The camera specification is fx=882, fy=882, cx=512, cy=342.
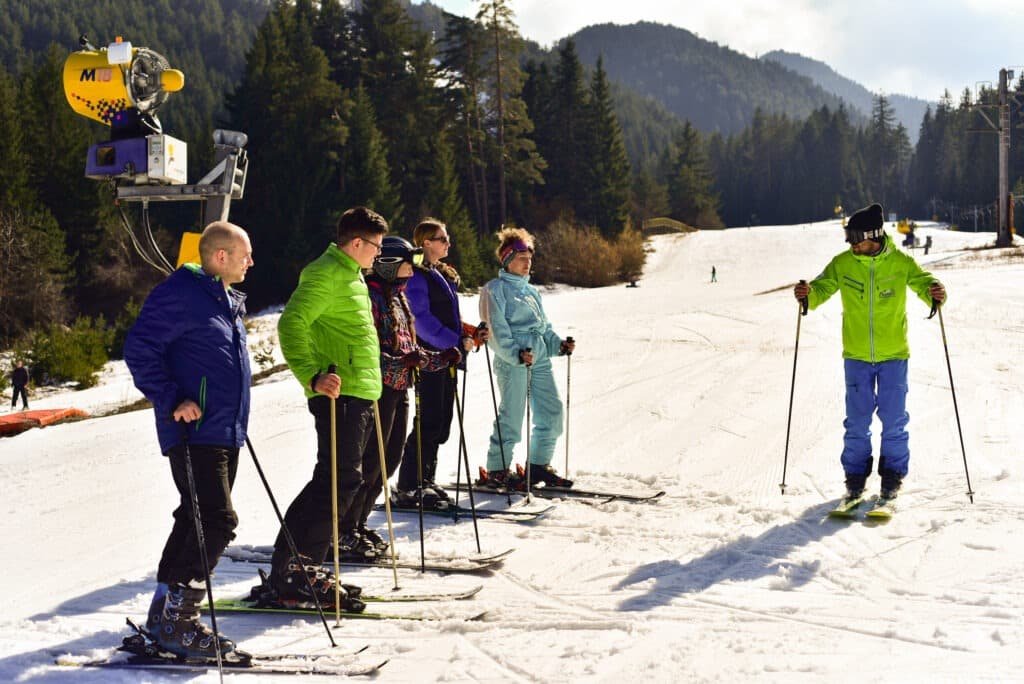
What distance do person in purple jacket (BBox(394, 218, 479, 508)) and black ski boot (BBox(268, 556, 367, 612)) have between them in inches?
64.9

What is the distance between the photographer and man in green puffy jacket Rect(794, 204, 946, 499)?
5.85m

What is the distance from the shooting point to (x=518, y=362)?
21.0 ft

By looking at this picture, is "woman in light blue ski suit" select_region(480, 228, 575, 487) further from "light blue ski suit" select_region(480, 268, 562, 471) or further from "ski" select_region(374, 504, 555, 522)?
"ski" select_region(374, 504, 555, 522)

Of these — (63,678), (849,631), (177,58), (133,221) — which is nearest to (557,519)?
(849,631)

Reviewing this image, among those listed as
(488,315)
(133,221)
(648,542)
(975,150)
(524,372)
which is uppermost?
(975,150)

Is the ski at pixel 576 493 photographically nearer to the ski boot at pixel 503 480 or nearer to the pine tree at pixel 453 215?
the ski boot at pixel 503 480

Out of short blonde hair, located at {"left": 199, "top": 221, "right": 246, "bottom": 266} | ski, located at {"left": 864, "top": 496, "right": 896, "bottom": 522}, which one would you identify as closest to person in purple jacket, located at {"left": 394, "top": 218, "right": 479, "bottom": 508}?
short blonde hair, located at {"left": 199, "top": 221, "right": 246, "bottom": 266}

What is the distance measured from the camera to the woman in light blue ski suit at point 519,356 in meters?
6.45

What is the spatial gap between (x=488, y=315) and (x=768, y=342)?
28.4ft

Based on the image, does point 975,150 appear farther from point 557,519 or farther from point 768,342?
point 557,519

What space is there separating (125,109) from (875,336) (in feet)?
16.8

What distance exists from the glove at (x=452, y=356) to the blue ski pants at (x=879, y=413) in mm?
2673

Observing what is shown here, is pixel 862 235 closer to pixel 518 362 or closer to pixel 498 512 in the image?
pixel 518 362

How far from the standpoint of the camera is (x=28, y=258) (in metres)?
27.9
